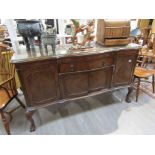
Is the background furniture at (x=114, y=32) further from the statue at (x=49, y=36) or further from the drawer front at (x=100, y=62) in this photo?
the statue at (x=49, y=36)

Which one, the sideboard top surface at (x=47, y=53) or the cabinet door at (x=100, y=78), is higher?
the sideboard top surface at (x=47, y=53)

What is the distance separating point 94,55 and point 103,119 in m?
0.96

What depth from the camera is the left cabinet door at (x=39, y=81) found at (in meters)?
1.44

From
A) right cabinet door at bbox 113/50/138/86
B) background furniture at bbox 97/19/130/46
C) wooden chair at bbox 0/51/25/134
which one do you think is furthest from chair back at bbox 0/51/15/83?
right cabinet door at bbox 113/50/138/86

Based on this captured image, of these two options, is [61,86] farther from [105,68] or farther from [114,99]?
[114,99]

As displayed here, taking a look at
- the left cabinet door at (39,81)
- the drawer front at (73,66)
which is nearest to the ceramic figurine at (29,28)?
the left cabinet door at (39,81)

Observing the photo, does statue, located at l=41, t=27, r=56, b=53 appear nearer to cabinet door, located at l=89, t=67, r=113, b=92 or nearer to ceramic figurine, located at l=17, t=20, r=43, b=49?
ceramic figurine, located at l=17, t=20, r=43, b=49

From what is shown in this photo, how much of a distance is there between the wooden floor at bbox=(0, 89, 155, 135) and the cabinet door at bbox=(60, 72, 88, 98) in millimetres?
415

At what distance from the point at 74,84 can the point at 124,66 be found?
783 millimetres

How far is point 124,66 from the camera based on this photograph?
76.1 inches

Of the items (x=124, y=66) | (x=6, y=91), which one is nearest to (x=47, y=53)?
(x=6, y=91)

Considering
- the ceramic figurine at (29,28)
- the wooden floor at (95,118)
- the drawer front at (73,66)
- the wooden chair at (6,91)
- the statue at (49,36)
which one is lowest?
the wooden floor at (95,118)

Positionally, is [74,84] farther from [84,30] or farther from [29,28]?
[29,28]

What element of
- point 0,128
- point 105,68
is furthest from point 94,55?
point 0,128
